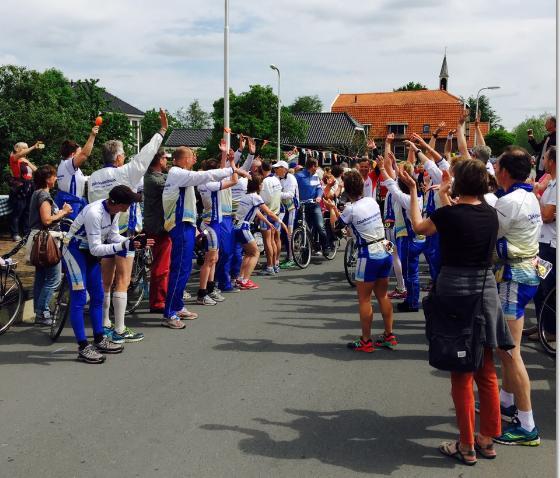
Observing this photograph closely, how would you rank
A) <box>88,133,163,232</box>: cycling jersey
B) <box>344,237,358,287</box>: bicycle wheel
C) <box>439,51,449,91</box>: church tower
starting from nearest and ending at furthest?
<box>88,133,163,232</box>: cycling jersey < <box>344,237,358,287</box>: bicycle wheel < <box>439,51,449,91</box>: church tower

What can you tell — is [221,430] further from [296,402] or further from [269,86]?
[269,86]

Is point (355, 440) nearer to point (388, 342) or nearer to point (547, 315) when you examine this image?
point (388, 342)

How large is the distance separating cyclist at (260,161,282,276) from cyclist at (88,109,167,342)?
154 inches

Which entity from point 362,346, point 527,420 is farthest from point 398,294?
point 527,420

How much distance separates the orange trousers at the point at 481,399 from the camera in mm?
4078

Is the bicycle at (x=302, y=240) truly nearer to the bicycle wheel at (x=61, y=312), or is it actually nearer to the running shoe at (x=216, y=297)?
the running shoe at (x=216, y=297)

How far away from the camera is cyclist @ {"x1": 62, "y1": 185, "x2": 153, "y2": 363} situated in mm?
6090

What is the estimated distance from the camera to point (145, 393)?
535 centimetres

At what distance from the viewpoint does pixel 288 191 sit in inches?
480

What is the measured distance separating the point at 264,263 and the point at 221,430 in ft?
27.2

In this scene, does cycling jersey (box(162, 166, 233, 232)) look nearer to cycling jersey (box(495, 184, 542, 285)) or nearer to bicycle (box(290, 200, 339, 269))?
cycling jersey (box(495, 184, 542, 285))

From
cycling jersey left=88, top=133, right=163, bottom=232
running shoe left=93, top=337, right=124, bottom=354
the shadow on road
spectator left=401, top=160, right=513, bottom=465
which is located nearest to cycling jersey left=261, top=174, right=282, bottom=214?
cycling jersey left=88, top=133, right=163, bottom=232

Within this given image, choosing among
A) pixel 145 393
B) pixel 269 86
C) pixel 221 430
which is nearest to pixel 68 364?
pixel 145 393

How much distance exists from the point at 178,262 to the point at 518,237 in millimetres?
4195
